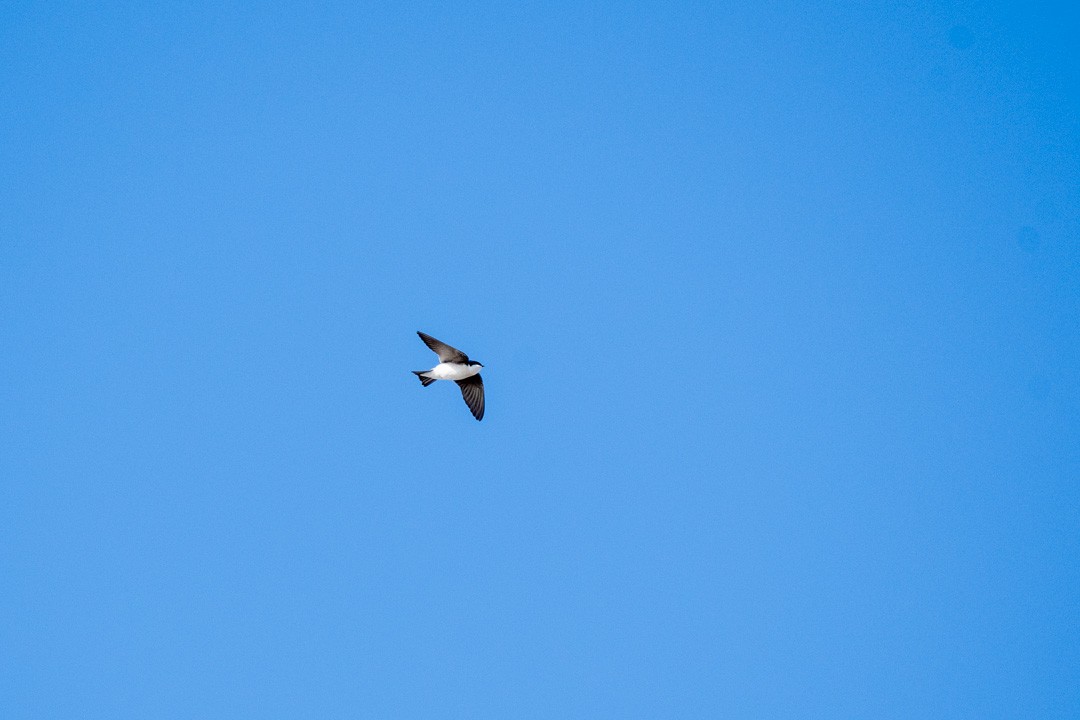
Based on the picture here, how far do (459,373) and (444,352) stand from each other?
0.44m

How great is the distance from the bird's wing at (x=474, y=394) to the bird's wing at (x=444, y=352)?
72cm

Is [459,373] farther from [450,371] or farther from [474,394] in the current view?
[474,394]

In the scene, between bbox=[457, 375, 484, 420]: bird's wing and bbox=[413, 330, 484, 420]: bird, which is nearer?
bbox=[413, 330, 484, 420]: bird

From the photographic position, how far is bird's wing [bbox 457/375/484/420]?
46.2 ft

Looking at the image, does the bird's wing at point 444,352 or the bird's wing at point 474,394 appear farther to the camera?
the bird's wing at point 474,394

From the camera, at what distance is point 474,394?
14125 millimetres

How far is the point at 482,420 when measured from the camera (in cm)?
1415

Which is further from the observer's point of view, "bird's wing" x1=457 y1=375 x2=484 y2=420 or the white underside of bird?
"bird's wing" x1=457 y1=375 x2=484 y2=420

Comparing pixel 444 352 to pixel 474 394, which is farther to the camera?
pixel 474 394

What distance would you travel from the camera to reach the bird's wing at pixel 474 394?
14.1 meters

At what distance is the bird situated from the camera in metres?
13.0

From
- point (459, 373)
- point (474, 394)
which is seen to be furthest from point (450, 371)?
point (474, 394)

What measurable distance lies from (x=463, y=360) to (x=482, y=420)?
3.70ft

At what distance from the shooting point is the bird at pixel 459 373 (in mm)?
13039
